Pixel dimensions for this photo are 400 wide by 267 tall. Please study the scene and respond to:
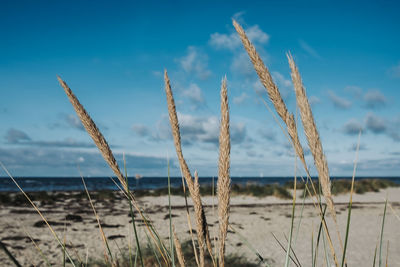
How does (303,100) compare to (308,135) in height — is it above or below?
above

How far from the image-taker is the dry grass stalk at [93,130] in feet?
3.92

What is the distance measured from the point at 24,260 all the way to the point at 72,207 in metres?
10.5

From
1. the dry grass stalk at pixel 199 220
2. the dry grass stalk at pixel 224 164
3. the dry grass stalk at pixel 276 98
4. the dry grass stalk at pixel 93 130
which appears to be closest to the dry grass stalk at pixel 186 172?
the dry grass stalk at pixel 199 220

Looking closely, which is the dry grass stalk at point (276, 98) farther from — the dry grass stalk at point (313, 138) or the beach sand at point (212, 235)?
the beach sand at point (212, 235)

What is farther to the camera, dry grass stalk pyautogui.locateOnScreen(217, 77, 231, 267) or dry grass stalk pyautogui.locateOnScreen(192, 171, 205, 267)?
dry grass stalk pyautogui.locateOnScreen(192, 171, 205, 267)

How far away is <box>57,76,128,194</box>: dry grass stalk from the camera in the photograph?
3.92 ft

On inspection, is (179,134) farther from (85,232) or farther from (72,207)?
(72,207)

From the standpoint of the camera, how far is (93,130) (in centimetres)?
120

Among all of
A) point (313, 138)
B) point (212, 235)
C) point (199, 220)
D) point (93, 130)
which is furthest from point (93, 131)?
point (212, 235)

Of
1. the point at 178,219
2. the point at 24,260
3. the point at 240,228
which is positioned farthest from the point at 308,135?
the point at 178,219

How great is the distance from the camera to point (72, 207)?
55.8ft

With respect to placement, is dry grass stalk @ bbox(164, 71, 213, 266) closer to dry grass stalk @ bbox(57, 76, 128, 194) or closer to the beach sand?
dry grass stalk @ bbox(57, 76, 128, 194)

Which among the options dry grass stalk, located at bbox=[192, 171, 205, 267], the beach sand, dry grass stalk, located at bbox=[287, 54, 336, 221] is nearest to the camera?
dry grass stalk, located at bbox=[287, 54, 336, 221]

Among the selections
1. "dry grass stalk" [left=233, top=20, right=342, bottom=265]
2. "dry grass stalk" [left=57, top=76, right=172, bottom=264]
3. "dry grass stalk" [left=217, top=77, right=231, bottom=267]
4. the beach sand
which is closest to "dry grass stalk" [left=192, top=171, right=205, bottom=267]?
"dry grass stalk" [left=217, top=77, right=231, bottom=267]
